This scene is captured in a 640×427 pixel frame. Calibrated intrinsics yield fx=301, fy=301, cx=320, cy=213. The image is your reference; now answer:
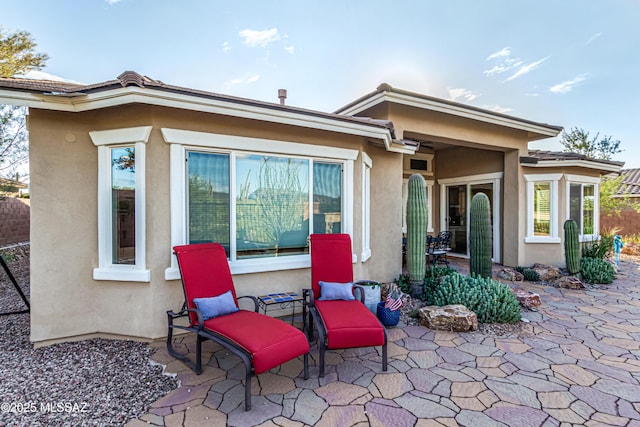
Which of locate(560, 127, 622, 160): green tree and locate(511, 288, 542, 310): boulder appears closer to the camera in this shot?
locate(511, 288, 542, 310): boulder

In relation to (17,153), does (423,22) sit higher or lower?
higher

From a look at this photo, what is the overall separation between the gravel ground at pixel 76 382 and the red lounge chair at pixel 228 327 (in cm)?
56

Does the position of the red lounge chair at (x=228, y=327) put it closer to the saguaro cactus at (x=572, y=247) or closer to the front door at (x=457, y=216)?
the saguaro cactus at (x=572, y=247)

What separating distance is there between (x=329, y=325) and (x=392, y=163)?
5.15 meters

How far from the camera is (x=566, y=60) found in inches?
430

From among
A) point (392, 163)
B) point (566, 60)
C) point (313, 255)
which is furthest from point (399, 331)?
point (566, 60)

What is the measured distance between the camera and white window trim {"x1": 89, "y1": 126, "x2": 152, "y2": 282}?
15.6 ft

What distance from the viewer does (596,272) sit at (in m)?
8.96

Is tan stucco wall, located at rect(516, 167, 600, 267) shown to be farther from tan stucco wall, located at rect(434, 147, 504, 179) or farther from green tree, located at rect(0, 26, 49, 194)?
green tree, located at rect(0, 26, 49, 194)

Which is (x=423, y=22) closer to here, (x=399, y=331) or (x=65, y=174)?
(x=399, y=331)

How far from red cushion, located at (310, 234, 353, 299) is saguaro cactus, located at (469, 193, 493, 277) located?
12.6ft

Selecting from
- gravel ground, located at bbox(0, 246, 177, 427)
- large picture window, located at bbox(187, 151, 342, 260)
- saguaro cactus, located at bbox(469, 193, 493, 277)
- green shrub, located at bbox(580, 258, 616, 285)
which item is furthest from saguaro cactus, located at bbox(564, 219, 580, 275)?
gravel ground, located at bbox(0, 246, 177, 427)

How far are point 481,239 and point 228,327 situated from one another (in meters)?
6.46

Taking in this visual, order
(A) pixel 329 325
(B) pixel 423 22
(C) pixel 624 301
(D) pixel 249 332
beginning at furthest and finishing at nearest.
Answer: (B) pixel 423 22, (C) pixel 624 301, (A) pixel 329 325, (D) pixel 249 332
